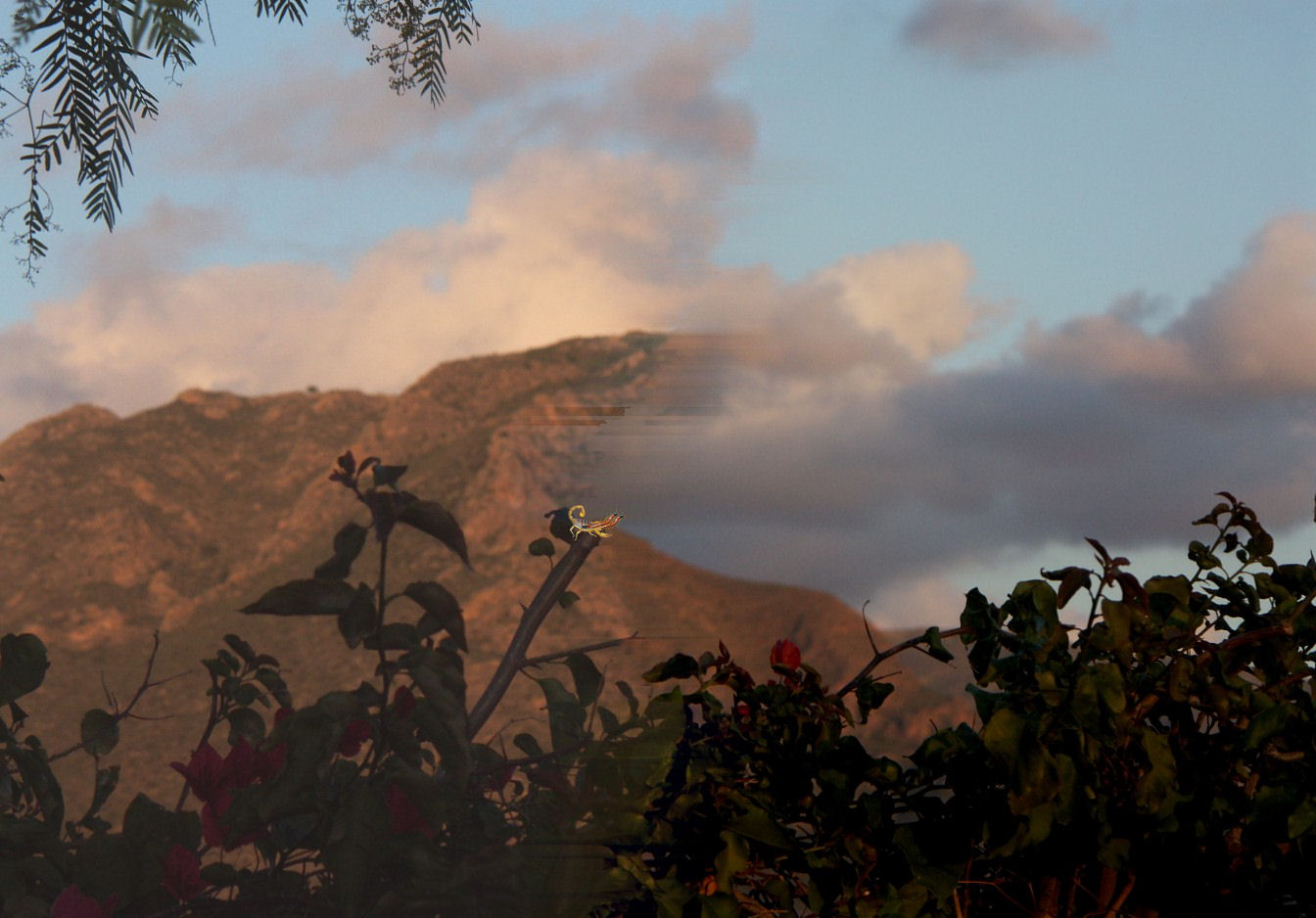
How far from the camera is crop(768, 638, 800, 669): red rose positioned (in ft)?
3.78

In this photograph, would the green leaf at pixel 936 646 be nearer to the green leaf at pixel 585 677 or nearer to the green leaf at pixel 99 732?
the green leaf at pixel 585 677

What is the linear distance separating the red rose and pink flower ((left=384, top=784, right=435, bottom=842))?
1.52 feet

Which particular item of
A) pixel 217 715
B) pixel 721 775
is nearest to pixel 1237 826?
pixel 721 775

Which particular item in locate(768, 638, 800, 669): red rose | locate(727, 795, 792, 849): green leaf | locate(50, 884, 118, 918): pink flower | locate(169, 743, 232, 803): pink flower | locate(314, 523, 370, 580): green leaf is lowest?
locate(50, 884, 118, 918): pink flower

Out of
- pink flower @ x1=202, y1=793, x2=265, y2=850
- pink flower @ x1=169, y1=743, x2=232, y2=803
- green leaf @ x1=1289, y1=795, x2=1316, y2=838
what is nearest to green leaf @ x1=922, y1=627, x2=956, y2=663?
green leaf @ x1=1289, y1=795, x2=1316, y2=838

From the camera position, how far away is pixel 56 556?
1573cm

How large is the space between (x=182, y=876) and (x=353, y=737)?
281 mm

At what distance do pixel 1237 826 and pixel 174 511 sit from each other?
16.9m

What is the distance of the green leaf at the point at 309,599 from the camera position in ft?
4.49

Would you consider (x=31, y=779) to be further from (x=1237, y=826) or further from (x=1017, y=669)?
(x=1237, y=826)

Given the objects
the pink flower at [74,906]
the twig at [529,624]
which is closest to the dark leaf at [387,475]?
the twig at [529,624]

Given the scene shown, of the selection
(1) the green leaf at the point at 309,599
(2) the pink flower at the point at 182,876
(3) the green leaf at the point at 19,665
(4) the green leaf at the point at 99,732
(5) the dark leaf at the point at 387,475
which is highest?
(5) the dark leaf at the point at 387,475

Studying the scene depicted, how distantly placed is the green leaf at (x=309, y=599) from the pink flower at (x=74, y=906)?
0.39m

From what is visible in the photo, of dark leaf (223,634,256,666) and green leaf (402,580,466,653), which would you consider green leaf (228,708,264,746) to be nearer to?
dark leaf (223,634,256,666)
